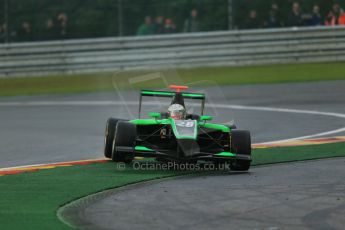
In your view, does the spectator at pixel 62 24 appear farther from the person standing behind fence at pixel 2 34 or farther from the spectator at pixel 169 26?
the spectator at pixel 169 26

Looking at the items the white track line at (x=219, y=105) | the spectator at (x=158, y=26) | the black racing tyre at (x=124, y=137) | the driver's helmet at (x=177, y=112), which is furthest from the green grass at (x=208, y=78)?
the black racing tyre at (x=124, y=137)

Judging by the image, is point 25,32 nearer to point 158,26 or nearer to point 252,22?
point 158,26

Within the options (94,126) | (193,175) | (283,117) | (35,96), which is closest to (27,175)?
(193,175)

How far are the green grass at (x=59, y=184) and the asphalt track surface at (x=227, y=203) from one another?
26 centimetres

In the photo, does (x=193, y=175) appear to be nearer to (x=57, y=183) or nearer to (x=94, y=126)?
(x=57, y=183)

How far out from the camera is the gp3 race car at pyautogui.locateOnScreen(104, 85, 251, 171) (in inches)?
452

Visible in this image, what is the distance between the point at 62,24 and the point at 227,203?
59.8 ft

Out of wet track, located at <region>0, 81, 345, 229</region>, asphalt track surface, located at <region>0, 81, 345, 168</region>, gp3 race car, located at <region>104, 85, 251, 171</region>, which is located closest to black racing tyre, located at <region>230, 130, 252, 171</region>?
gp3 race car, located at <region>104, 85, 251, 171</region>

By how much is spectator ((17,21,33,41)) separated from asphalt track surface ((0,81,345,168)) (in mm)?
3659

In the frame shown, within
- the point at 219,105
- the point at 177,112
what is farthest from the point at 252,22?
the point at 177,112

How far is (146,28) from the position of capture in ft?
88.2

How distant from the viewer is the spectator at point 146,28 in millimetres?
26859

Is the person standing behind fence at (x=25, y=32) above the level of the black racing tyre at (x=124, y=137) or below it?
above

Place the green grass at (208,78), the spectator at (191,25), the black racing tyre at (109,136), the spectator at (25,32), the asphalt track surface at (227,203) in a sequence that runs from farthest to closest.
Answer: the spectator at (191,25)
the spectator at (25,32)
the green grass at (208,78)
the black racing tyre at (109,136)
the asphalt track surface at (227,203)
